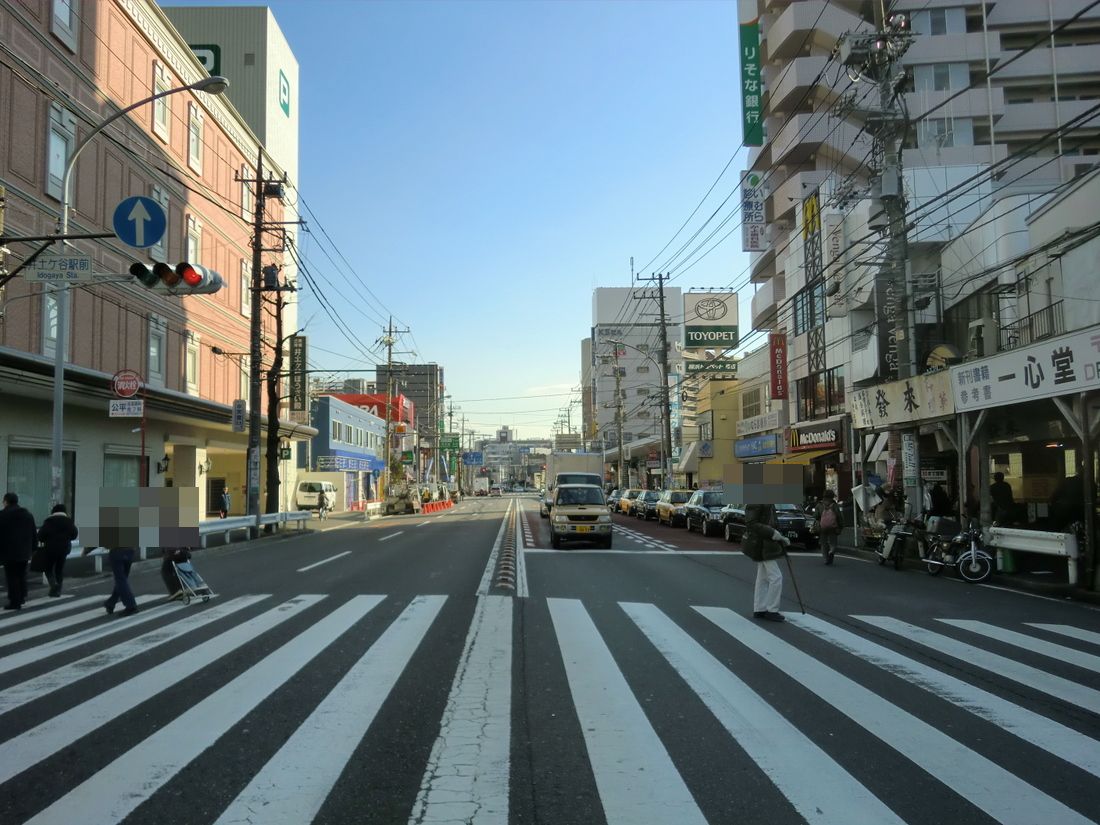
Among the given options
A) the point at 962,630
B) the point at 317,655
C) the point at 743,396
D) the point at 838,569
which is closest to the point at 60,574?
the point at 317,655

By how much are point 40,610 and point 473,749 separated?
9583 millimetres

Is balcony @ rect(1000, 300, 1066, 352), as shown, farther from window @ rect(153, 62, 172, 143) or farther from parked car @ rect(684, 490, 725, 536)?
window @ rect(153, 62, 172, 143)

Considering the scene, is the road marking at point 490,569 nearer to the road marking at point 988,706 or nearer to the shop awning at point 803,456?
the road marking at point 988,706

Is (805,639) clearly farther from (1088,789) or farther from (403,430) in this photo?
(403,430)

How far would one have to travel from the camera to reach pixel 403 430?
67.3 meters

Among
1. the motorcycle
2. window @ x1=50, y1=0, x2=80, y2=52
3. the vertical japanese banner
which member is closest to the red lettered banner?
the vertical japanese banner

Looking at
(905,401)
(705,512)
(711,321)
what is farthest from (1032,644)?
(711,321)

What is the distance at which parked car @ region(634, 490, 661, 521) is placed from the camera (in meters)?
40.2

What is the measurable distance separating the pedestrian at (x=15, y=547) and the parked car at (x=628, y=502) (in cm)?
3497

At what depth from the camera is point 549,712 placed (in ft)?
20.1

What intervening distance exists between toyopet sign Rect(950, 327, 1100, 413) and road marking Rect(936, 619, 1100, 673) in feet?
16.9

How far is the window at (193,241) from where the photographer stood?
102ft

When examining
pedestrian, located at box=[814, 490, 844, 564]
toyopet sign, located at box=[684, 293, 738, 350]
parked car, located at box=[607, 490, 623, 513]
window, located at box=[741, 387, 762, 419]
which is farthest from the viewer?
toyopet sign, located at box=[684, 293, 738, 350]

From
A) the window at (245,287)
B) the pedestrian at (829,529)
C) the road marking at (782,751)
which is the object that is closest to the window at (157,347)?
the window at (245,287)
